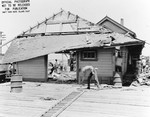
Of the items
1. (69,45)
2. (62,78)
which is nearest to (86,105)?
(69,45)

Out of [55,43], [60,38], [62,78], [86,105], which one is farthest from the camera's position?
[62,78]

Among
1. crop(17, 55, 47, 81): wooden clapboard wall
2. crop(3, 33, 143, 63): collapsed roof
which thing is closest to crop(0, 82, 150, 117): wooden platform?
crop(3, 33, 143, 63): collapsed roof

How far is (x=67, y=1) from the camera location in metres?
9.29

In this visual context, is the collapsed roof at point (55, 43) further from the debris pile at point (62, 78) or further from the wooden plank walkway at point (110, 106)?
the wooden plank walkway at point (110, 106)

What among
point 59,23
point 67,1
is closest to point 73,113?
point 67,1

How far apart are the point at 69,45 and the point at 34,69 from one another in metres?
3.10

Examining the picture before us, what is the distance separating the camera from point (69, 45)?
12.7 meters

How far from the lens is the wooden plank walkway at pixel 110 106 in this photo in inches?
245

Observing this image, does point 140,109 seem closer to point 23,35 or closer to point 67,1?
point 67,1

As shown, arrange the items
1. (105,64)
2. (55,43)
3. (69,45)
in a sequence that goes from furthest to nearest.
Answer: (55,43)
(69,45)
(105,64)

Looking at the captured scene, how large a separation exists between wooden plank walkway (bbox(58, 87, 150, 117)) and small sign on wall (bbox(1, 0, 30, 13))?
417 centimetres

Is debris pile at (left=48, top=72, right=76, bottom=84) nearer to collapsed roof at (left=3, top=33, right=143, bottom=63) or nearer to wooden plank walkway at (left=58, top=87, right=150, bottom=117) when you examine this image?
collapsed roof at (left=3, top=33, right=143, bottom=63)

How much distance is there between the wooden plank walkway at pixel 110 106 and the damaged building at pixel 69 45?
3555 mm

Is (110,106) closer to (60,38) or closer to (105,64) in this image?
(105,64)
